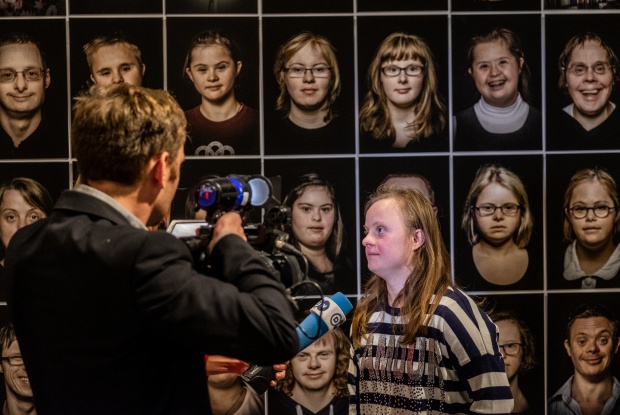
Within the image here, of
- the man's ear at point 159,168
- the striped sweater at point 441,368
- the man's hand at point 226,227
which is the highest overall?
the man's ear at point 159,168

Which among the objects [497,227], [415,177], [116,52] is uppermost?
[116,52]

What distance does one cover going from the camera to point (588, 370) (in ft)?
12.1

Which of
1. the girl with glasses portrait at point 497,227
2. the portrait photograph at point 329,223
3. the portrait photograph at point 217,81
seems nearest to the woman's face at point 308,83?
the portrait photograph at point 217,81

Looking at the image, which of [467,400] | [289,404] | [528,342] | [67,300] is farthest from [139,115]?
[528,342]

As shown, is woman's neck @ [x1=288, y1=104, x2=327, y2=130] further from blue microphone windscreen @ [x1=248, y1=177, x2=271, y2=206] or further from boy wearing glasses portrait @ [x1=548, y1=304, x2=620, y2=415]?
blue microphone windscreen @ [x1=248, y1=177, x2=271, y2=206]

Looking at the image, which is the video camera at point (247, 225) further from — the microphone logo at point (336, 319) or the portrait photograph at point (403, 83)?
the portrait photograph at point (403, 83)

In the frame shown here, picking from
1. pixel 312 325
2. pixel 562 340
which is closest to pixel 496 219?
pixel 562 340

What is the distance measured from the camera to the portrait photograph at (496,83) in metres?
3.67

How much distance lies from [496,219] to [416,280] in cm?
123

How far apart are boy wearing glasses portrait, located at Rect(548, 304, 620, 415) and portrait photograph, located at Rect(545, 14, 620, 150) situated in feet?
2.63

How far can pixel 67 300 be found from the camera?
1390 mm

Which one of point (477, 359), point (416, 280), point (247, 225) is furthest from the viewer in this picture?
point (416, 280)

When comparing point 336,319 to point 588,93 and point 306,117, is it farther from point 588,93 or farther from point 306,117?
point 588,93

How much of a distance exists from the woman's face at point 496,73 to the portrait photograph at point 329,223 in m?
0.71
